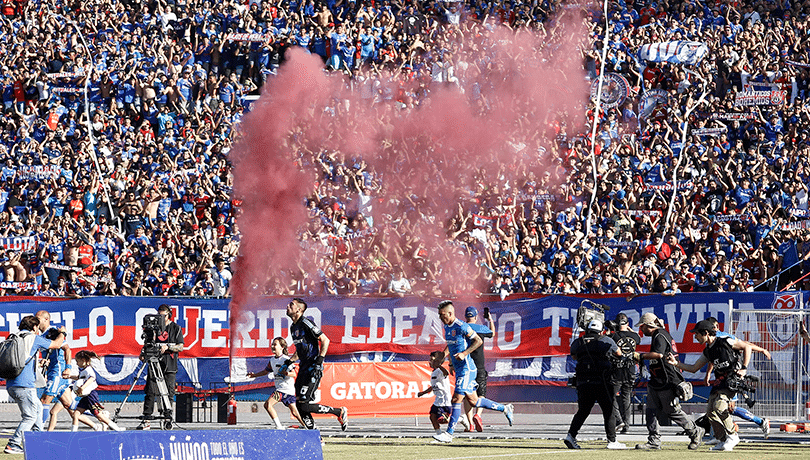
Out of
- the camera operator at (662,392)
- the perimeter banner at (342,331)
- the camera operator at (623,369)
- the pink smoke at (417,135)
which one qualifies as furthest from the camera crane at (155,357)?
the camera operator at (662,392)

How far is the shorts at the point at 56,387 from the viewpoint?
14.1 meters

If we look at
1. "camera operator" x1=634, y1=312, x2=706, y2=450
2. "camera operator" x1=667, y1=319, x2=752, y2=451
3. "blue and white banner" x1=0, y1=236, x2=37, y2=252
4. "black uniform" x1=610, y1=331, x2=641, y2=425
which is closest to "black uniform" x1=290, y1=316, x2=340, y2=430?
"black uniform" x1=610, y1=331, x2=641, y2=425

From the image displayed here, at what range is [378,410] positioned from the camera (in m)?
17.5

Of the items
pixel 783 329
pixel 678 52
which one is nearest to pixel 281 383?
pixel 783 329

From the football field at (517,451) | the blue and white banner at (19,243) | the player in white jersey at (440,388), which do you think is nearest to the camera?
the football field at (517,451)

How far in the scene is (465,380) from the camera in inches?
567

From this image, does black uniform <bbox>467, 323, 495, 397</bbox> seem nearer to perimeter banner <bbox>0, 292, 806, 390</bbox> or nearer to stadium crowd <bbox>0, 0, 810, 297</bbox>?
perimeter banner <bbox>0, 292, 806, 390</bbox>

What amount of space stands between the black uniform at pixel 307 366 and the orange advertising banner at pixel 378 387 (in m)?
3.19

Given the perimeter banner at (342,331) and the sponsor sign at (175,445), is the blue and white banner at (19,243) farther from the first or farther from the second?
the sponsor sign at (175,445)

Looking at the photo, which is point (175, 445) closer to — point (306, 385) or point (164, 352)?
point (306, 385)

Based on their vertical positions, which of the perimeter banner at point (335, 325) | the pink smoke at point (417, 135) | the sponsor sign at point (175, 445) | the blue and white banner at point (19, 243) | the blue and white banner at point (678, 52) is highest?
the blue and white banner at point (678, 52)

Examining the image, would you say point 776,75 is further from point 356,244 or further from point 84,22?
point 84,22

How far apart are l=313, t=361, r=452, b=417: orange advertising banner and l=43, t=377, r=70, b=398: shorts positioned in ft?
13.5

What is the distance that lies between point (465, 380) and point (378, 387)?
3.40m
